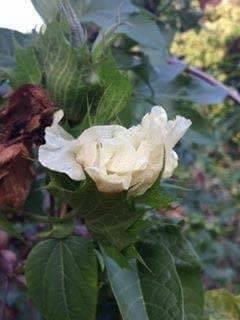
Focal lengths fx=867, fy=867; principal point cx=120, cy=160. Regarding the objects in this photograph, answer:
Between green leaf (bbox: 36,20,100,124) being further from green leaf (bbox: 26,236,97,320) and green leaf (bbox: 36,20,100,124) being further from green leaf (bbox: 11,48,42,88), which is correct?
green leaf (bbox: 26,236,97,320)

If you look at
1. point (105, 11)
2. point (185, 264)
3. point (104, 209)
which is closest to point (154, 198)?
point (104, 209)

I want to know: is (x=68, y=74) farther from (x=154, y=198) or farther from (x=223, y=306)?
(x=223, y=306)

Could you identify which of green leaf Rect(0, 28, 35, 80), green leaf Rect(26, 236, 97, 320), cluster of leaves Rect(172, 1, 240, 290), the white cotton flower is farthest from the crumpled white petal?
cluster of leaves Rect(172, 1, 240, 290)

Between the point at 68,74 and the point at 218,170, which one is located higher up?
the point at 68,74

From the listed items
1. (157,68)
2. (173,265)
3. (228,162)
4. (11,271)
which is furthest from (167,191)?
(228,162)

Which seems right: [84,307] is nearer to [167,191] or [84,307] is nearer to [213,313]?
[167,191]

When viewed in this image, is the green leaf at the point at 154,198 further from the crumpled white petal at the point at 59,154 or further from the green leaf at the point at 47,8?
the green leaf at the point at 47,8
